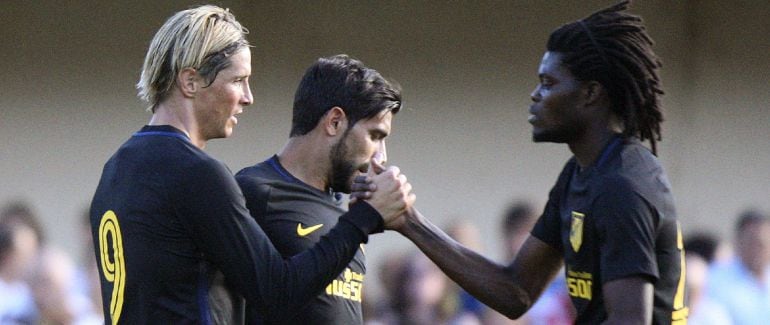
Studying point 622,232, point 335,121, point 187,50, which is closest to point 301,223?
point 335,121

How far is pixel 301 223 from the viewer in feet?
13.4

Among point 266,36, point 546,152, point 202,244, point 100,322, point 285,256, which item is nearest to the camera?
point 202,244

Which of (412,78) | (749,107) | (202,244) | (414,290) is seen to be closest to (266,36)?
(412,78)

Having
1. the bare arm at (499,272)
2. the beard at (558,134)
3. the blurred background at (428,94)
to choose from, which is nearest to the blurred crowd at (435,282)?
the blurred background at (428,94)

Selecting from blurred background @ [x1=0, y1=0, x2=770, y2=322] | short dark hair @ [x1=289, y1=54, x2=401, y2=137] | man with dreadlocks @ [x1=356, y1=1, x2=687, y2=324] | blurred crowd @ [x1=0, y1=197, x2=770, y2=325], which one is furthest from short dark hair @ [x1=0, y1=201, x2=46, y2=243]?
man with dreadlocks @ [x1=356, y1=1, x2=687, y2=324]

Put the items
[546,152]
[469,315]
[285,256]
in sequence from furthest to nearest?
[546,152], [469,315], [285,256]

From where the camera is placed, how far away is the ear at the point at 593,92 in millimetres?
3920

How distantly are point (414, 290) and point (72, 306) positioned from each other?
159cm

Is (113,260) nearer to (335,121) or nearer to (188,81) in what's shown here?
(188,81)

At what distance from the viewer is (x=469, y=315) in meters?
6.62

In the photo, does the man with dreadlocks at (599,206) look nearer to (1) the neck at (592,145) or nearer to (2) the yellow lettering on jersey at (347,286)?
(1) the neck at (592,145)

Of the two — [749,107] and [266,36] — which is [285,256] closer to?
[266,36]

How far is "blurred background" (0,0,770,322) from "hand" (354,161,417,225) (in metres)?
3.11

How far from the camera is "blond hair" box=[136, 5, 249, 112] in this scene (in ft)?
11.8
